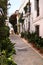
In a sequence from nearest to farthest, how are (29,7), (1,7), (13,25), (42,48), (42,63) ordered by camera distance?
(1,7), (42,63), (42,48), (29,7), (13,25)

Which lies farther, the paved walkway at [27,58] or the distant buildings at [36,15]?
the distant buildings at [36,15]

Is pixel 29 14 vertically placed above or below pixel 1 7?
below

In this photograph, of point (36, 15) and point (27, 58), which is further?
point (36, 15)

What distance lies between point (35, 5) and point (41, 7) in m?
A: 4.22

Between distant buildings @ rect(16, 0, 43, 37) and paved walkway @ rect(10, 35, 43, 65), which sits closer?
paved walkway @ rect(10, 35, 43, 65)

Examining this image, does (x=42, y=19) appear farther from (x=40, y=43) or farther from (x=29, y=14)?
(x=29, y=14)

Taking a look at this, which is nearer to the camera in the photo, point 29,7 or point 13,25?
point 29,7

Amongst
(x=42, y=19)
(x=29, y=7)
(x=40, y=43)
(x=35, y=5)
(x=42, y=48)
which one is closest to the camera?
(x=42, y=48)

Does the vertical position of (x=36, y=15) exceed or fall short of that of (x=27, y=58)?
it exceeds it

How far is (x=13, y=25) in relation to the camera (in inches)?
1800

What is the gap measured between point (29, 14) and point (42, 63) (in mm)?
15940

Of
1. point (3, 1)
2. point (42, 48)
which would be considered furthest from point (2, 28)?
point (42, 48)

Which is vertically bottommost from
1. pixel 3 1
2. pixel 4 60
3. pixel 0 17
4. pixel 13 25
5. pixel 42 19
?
pixel 13 25

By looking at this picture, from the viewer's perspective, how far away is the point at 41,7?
66.2ft
